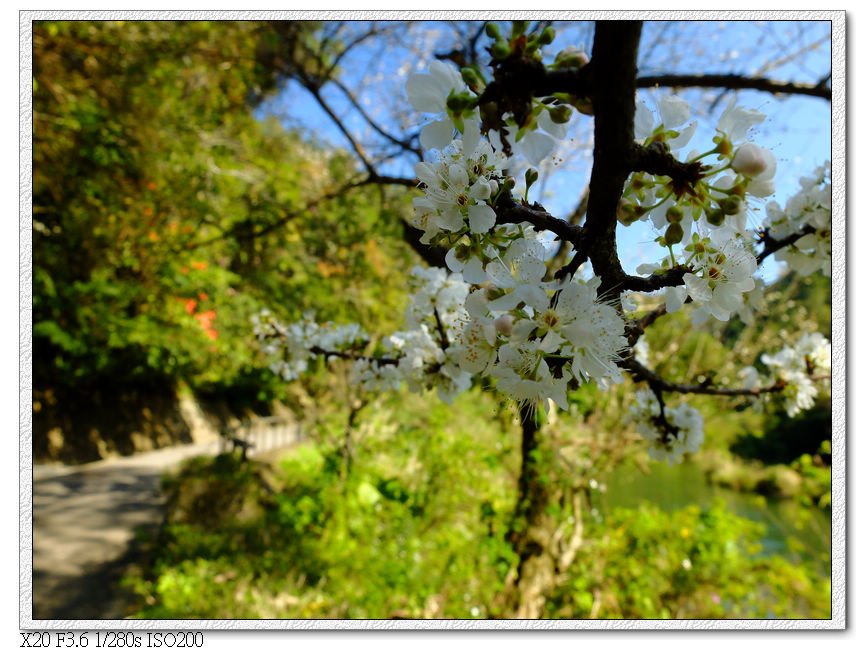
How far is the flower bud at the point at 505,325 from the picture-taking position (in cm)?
47

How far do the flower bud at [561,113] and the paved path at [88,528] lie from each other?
1796 millimetres

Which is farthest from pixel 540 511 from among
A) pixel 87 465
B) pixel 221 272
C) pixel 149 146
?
pixel 87 465

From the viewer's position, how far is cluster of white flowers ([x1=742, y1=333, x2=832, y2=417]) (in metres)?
1.06

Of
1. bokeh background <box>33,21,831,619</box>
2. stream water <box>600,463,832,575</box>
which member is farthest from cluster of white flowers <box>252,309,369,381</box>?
stream water <box>600,463,832,575</box>

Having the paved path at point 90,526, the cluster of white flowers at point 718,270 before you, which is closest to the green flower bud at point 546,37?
the cluster of white flowers at point 718,270

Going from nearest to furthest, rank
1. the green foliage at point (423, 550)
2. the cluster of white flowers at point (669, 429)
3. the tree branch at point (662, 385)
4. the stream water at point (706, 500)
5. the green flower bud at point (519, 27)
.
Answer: the green flower bud at point (519, 27), the tree branch at point (662, 385), the cluster of white flowers at point (669, 429), the green foliage at point (423, 550), the stream water at point (706, 500)

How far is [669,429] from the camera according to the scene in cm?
99

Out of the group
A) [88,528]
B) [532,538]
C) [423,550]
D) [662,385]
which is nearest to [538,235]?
[662,385]

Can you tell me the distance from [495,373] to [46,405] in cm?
433

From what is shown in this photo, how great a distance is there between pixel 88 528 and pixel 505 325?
3.16 metres

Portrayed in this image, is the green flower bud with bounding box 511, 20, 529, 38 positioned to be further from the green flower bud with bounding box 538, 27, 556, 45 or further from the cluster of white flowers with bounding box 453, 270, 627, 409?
the cluster of white flowers with bounding box 453, 270, 627, 409

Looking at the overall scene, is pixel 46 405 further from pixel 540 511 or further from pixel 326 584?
pixel 540 511

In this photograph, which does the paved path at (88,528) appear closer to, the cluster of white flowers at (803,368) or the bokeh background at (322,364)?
the bokeh background at (322,364)

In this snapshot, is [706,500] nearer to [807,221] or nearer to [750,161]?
[807,221]
